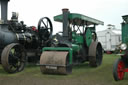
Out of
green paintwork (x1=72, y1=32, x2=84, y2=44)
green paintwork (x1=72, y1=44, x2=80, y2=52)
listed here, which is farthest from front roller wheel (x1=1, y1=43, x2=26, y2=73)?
green paintwork (x1=72, y1=32, x2=84, y2=44)

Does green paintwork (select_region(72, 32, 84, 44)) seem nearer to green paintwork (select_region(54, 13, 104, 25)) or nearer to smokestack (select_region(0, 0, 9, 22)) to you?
green paintwork (select_region(54, 13, 104, 25))

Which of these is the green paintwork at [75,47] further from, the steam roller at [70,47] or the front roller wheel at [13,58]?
the front roller wheel at [13,58]

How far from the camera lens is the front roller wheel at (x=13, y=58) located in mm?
6098

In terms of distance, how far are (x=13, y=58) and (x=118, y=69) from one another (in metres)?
3.31

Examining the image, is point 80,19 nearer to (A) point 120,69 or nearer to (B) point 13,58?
(B) point 13,58

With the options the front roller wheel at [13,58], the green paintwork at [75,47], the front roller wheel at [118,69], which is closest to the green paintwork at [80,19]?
the green paintwork at [75,47]

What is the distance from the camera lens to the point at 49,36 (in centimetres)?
865

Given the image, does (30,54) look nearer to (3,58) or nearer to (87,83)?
(3,58)

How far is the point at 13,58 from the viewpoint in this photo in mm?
6570

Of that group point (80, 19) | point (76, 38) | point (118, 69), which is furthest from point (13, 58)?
point (118, 69)

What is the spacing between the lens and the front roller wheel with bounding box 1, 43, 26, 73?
610cm

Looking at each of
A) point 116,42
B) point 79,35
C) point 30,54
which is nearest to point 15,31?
point 30,54

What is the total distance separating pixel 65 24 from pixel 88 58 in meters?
1.74

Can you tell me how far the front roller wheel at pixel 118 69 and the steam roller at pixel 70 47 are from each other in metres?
1.46
